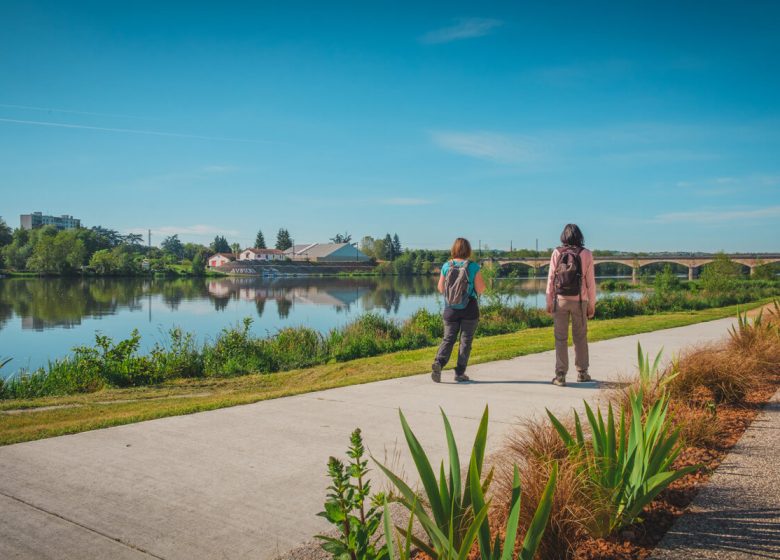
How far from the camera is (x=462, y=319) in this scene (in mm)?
7887

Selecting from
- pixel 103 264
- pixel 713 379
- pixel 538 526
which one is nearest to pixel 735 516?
pixel 538 526

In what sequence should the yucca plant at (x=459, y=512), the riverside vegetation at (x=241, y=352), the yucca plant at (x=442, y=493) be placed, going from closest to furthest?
the yucca plant at (x=459, y=512) → the yucca plant at (x=442, y=493) → the riverside vegetation at (x=241, y=352)

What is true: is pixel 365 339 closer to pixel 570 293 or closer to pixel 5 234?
pixel 570 293

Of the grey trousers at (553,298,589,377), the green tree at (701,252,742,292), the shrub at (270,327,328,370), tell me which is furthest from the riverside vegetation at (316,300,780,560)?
the green tree at (701,252,742,292)

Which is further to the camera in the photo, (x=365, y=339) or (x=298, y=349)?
(x=365, y=339)

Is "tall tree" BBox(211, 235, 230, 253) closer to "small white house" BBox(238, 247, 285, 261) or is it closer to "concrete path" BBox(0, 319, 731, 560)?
"small white house" BBox(238, 247, 285, 261)

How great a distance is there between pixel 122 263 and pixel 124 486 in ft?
289

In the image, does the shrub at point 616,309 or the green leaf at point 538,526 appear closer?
the green leaf at point 538,526

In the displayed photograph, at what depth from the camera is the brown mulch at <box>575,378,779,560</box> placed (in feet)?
9.52

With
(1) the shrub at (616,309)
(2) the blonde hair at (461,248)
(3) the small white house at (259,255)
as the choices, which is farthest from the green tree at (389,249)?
(2) the blonde hair at (461,248)

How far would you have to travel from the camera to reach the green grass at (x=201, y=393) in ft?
19.3

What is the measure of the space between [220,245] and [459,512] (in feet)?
534

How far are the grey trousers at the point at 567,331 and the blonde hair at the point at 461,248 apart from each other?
1339 millimetres

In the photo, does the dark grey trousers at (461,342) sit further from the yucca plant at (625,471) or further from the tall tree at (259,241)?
the tall tree at (259,241)
